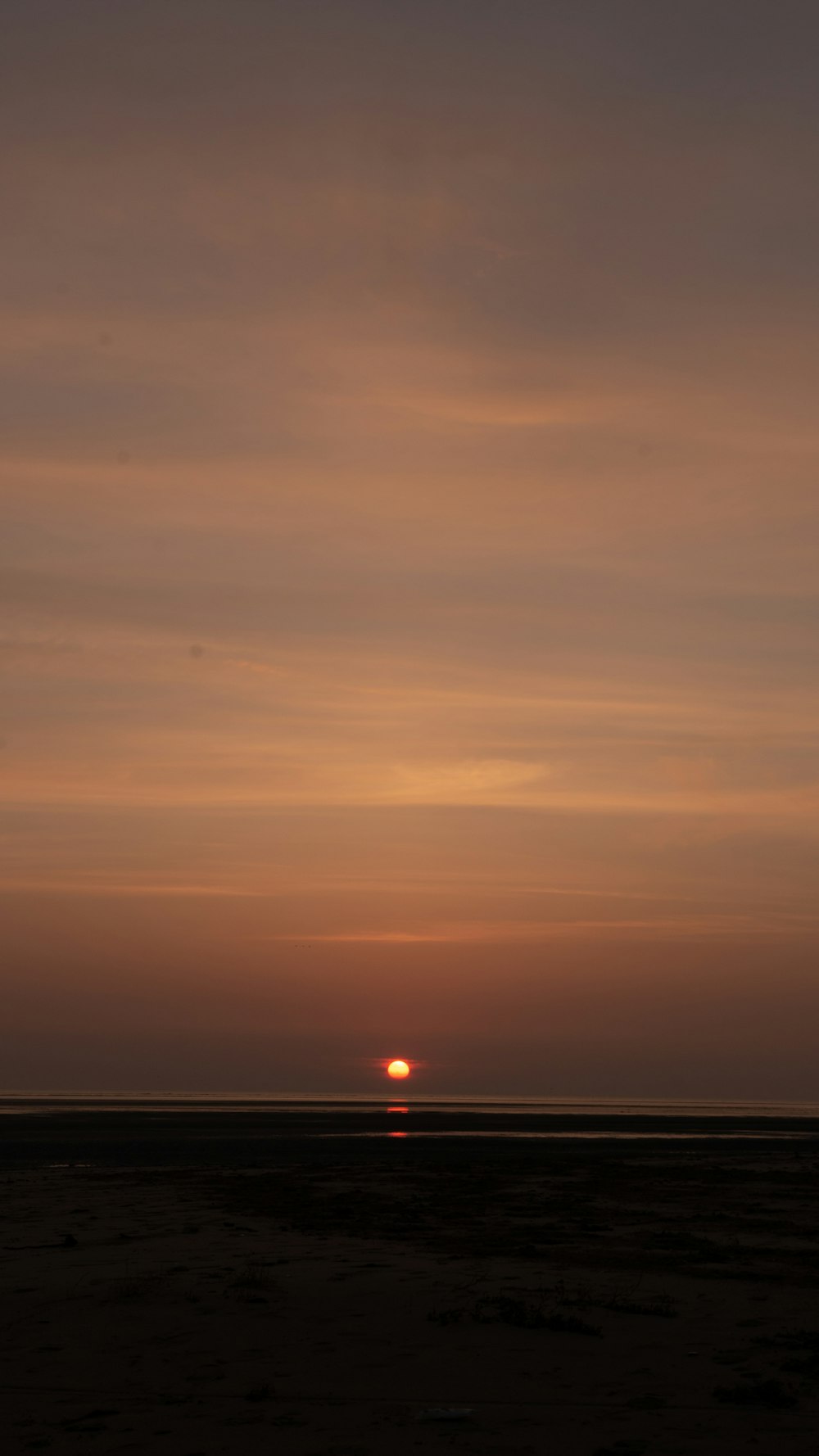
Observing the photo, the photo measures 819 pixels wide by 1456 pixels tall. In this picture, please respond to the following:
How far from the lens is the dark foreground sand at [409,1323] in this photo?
10562 millimetres

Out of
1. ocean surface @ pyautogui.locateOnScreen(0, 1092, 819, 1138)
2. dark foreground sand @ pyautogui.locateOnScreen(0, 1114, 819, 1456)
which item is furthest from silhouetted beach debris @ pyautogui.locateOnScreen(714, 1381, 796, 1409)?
ocean surface @ pyautogui.locateOnScreen(0, 1092, 819, 1138)

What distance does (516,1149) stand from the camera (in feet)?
181

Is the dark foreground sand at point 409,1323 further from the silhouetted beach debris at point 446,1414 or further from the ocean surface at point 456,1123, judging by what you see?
the ocean surface at point 456,1123

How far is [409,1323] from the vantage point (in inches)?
563

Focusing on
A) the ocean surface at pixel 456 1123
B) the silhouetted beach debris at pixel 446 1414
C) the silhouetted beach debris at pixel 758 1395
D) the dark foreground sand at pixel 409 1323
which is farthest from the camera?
the ocean surface at pixel 456 1123

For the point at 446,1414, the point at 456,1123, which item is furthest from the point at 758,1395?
the point at 456,1123

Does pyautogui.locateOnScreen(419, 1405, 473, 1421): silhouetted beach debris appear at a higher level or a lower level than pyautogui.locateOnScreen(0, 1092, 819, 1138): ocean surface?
higher

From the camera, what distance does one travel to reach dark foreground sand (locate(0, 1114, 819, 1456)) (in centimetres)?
1056

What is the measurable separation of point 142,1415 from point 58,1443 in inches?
39.4

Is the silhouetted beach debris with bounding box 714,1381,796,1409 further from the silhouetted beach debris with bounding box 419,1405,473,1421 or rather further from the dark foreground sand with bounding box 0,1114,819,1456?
the silhouetted beach debris with bounding box 419,1405,473,1421

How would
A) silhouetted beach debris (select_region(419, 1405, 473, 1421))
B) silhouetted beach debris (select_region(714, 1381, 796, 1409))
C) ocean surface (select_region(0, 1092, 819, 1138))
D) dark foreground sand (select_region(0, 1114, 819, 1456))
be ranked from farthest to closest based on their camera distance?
ocean surface (select_region(0, 1092, 819, 1138)) < silhouetted beach debris (select_region(714, 1381, 796, 1409)) < silhouetted beach debris (select_region(419, 1405, 473, 1421)) < dark foreground sand (select_region(0, 1114, 819, 1456))

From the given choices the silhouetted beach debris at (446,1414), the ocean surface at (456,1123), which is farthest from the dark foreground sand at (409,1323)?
the ocean surface at (456,1123)

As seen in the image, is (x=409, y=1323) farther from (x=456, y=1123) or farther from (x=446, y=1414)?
(x=456, y=1123)

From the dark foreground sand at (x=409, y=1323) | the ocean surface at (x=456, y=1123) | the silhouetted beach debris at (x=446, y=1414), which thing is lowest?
the ocean surface at (x=456, y=1123)
